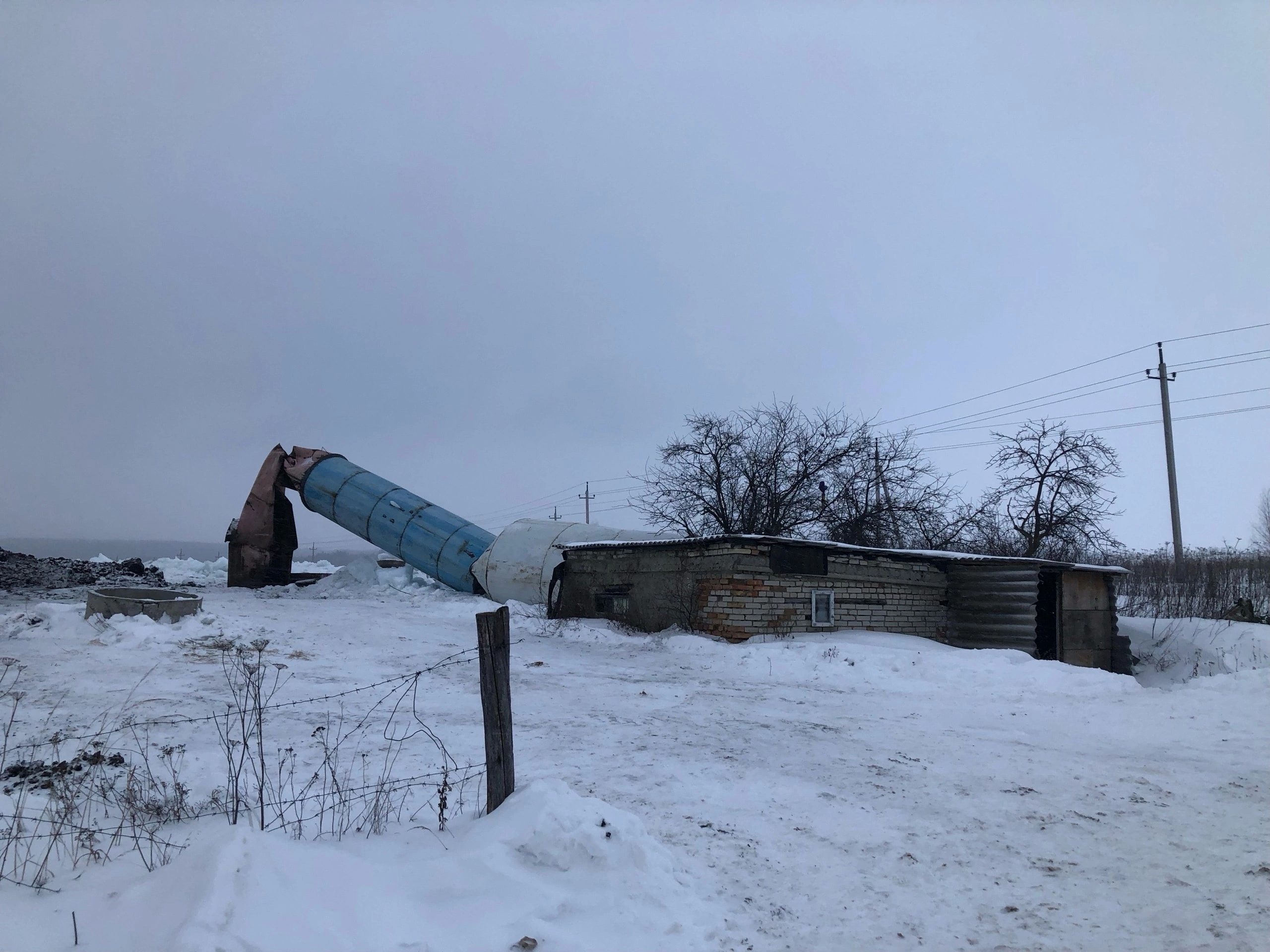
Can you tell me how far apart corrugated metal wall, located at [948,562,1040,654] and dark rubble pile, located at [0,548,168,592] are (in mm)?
16992

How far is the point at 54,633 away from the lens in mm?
10406

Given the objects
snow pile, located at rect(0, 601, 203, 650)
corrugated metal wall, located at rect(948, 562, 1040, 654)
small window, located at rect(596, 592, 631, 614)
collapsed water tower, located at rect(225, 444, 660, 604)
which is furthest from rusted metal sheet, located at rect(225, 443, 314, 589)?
corrugated metal wall, located at rect(948, 562, 1040, 654)

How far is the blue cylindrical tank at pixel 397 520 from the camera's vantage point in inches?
803

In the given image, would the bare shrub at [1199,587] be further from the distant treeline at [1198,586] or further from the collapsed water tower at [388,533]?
the collapsed water tower at [388,533]

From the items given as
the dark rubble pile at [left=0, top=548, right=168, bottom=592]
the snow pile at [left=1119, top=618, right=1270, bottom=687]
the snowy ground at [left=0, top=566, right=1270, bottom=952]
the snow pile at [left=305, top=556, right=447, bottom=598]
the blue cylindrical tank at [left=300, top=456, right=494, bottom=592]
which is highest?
the blue cylindrical tank at [left=300, top=456, right=494, bottom=592]

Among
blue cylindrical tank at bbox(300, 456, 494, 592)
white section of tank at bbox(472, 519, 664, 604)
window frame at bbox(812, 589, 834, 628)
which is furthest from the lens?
blue cylindrical tank at bbox(300, 456, 494, 592)

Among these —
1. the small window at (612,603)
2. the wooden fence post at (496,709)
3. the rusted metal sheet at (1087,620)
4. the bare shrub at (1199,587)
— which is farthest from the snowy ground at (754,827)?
the bare shrub at (1199,587)

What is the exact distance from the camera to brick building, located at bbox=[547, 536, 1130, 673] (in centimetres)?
1259

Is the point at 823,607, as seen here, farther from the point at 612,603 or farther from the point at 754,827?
the point at 754,827

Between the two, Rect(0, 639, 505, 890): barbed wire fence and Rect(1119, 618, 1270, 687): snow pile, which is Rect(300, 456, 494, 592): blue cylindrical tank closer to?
Rect(0, 639, 505, 890): barbed wire fence

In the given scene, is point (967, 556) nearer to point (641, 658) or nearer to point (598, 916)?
point (641, 658)

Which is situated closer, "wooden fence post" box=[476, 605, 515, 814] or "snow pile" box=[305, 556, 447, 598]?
"wooden fence post" box=[476, 605, 515, 814]

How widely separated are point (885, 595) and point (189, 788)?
37.3 feet

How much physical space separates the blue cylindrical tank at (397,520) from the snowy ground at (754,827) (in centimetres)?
1022
